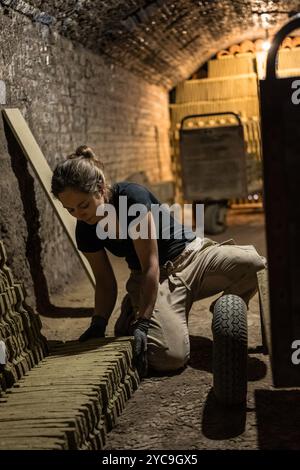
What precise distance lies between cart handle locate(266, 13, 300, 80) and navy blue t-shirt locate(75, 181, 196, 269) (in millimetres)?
1330

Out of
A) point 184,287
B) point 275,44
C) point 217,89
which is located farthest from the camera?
point 217,89

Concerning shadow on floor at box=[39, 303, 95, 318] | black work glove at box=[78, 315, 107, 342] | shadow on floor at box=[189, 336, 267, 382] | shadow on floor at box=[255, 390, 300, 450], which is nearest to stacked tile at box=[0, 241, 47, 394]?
black work glove at box=[78, 315, 107, 342]

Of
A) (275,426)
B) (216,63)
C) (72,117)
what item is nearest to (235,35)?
(216,63)

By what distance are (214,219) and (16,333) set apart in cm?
642

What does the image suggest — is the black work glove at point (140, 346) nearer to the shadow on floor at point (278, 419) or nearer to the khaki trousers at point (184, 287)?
the khaki trousers at point (184, 287)

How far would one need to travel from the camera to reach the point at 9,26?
5.29 meters

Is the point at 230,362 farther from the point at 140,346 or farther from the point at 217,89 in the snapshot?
the point at 217,89

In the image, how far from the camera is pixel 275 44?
2.28m

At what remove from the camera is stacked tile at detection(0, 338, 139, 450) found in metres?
2.42

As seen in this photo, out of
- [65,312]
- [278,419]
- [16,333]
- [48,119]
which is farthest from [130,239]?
[48,119]

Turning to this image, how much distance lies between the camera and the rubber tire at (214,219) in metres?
9.34

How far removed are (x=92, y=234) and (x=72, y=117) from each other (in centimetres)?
368

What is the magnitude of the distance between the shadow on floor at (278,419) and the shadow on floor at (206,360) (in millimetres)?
278
